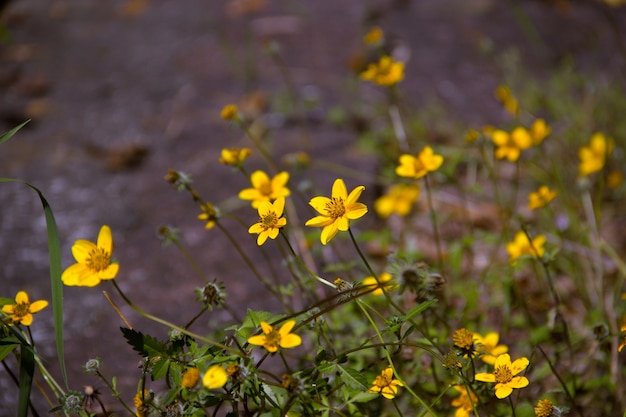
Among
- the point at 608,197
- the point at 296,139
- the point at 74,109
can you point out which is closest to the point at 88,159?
the point at 74,109

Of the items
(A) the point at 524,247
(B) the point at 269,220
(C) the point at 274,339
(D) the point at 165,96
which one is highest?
(B) the point at 269,220

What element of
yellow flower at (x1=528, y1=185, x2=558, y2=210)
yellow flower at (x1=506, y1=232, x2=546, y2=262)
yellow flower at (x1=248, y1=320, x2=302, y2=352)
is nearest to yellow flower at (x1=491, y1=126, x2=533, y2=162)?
yellow flower at (x1=528, y1=185, x2=558, y2=210)

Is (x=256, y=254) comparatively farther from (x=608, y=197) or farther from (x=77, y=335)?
(x=608, y=197)

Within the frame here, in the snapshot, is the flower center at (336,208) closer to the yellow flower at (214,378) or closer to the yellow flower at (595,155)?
the yellow flower at (214,378)

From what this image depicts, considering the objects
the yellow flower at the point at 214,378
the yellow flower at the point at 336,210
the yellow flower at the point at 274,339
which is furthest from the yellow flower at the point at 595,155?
the yellow flower at the point at 214,378

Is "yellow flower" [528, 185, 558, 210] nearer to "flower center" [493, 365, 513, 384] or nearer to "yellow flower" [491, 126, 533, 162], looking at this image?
"yellow flower" [491, 126, 533, 162]

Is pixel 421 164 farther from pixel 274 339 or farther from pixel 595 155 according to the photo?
pixel 595 155

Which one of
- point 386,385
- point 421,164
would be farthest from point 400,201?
point 386,385
